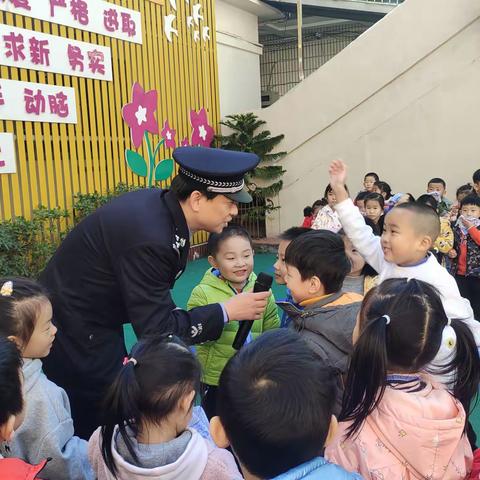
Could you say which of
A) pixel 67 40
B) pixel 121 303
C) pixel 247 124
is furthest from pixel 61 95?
pixel 121 303

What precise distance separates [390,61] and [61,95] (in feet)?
16.9

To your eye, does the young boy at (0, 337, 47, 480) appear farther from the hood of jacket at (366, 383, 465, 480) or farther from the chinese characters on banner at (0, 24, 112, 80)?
the chinese characters on banner at (0, 24, 112, 80)

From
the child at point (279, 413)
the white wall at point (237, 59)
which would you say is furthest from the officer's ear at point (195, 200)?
the white wall at point (237, 59)

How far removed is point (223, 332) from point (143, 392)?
116 cm

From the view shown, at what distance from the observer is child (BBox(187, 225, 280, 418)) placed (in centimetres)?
247

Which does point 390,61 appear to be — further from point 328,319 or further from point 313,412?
point 313,412

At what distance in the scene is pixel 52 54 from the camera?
19.8 feet

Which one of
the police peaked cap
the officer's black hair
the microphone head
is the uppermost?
the police peaked cap

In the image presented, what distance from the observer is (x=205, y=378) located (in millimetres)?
2455

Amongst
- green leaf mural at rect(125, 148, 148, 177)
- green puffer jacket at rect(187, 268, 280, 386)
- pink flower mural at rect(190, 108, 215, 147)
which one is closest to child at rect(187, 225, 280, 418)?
green puffer jacket at rect(187, 268, 280, 386)

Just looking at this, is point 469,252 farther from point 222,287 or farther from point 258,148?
point 258,148

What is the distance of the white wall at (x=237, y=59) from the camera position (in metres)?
9.77

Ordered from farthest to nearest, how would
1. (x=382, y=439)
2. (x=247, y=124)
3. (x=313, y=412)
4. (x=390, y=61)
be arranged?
1. (x=247, y=124)
2. (x=390, y=61)
3. (x=382, y=439)
4. (x=313, y=412)

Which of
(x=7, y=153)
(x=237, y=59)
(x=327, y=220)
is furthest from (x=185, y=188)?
(x=237, y=59)
